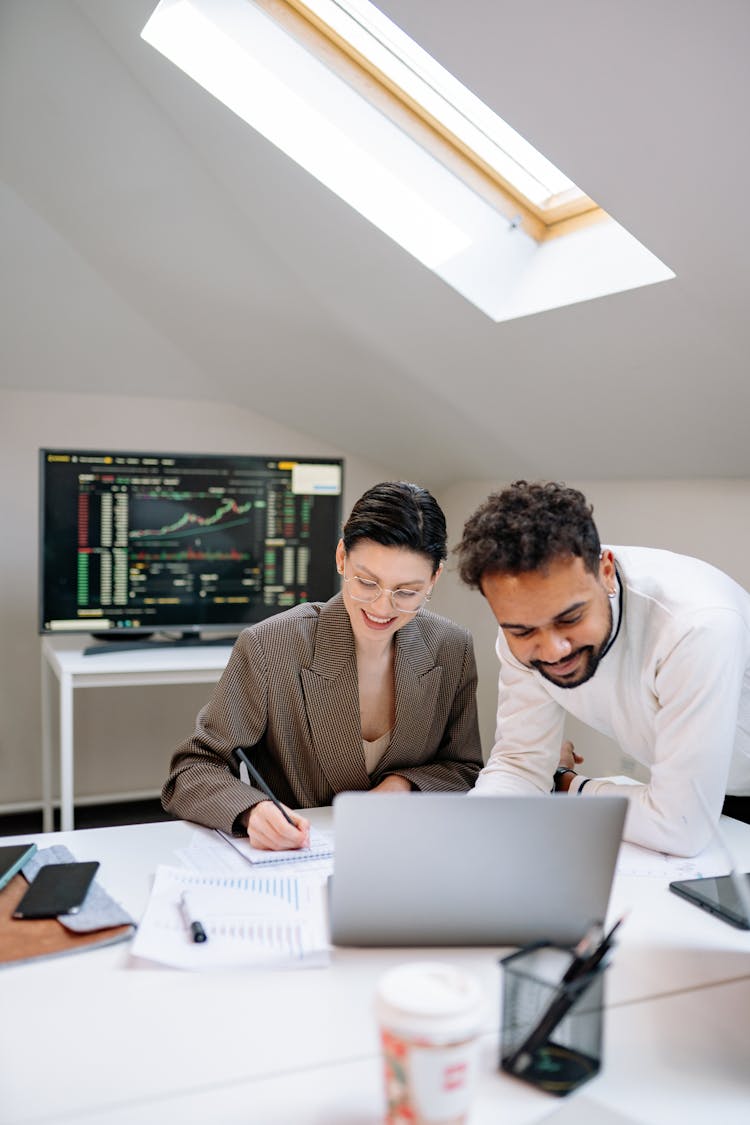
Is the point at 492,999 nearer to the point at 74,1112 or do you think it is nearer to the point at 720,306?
the point at 74,1112

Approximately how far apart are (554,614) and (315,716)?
0.60 meters

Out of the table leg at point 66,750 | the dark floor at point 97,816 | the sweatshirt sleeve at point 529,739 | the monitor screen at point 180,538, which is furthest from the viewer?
the dark floor at point 97,816

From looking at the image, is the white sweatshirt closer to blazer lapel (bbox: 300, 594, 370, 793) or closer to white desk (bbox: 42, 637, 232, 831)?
blazer lapel (bbox: 300, 594, 370, 793)

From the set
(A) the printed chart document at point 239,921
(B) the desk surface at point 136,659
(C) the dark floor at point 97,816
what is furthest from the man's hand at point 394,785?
(C) the dark floor at point 97,816

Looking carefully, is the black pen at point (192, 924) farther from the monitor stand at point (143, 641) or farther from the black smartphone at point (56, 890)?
the monitor stand at point (143, 641)

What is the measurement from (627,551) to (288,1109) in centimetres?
114

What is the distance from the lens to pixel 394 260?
2.68m

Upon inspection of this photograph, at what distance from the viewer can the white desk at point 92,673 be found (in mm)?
3004

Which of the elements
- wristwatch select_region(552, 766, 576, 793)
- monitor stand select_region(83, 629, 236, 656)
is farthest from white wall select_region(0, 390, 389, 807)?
wristwatch select_region(552, 766, 576, 793)

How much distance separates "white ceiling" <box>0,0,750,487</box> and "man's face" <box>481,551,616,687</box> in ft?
2.81

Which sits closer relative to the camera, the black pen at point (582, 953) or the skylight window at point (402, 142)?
the black pen at point (582, 953)

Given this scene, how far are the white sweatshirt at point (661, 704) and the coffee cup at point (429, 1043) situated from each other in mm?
828

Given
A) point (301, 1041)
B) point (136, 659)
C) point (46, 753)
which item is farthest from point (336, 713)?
point (46, 753)

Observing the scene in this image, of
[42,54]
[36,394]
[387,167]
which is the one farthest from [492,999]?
[36,394]
